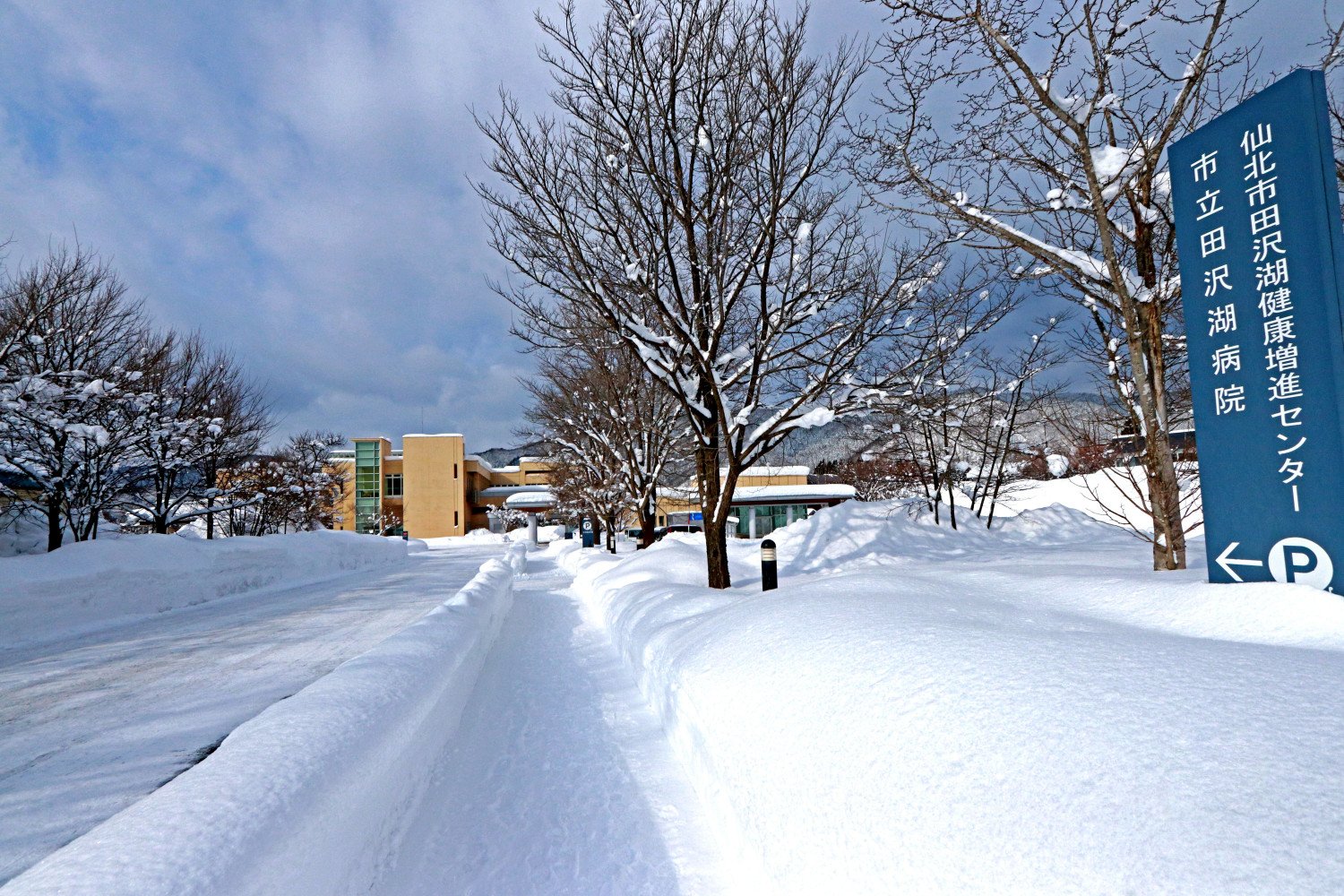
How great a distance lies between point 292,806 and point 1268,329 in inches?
201

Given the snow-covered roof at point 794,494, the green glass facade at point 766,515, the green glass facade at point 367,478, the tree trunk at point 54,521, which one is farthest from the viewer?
the green glass facade at point 367,478

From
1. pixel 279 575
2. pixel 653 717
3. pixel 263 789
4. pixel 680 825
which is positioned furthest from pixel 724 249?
pixel 279 575

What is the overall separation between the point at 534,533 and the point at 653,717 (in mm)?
43065

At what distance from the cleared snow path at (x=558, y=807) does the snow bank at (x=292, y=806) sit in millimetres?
218

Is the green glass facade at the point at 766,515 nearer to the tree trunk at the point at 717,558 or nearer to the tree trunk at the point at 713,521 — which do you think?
the tree trunk at the point at 713,521

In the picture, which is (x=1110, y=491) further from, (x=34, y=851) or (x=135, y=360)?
(x=135, y=360)

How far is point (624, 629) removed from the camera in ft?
24.2

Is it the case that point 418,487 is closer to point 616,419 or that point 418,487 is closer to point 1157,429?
point 616,419

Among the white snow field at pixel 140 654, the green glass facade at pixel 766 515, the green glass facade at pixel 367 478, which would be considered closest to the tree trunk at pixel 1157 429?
the white snow field at pixel 140 654

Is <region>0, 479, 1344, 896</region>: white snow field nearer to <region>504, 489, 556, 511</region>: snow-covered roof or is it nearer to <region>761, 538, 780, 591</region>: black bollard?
<region>761, 538, 780, 591</region>: black bollard

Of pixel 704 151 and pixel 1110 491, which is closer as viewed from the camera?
pixel 704 151

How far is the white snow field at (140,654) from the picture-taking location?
4.07m

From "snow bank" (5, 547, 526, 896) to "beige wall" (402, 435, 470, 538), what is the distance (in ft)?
216

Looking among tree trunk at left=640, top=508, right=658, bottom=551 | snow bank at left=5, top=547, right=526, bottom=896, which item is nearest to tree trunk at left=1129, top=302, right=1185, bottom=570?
snow bank at left=5, top=547, right=526, bottom=896
